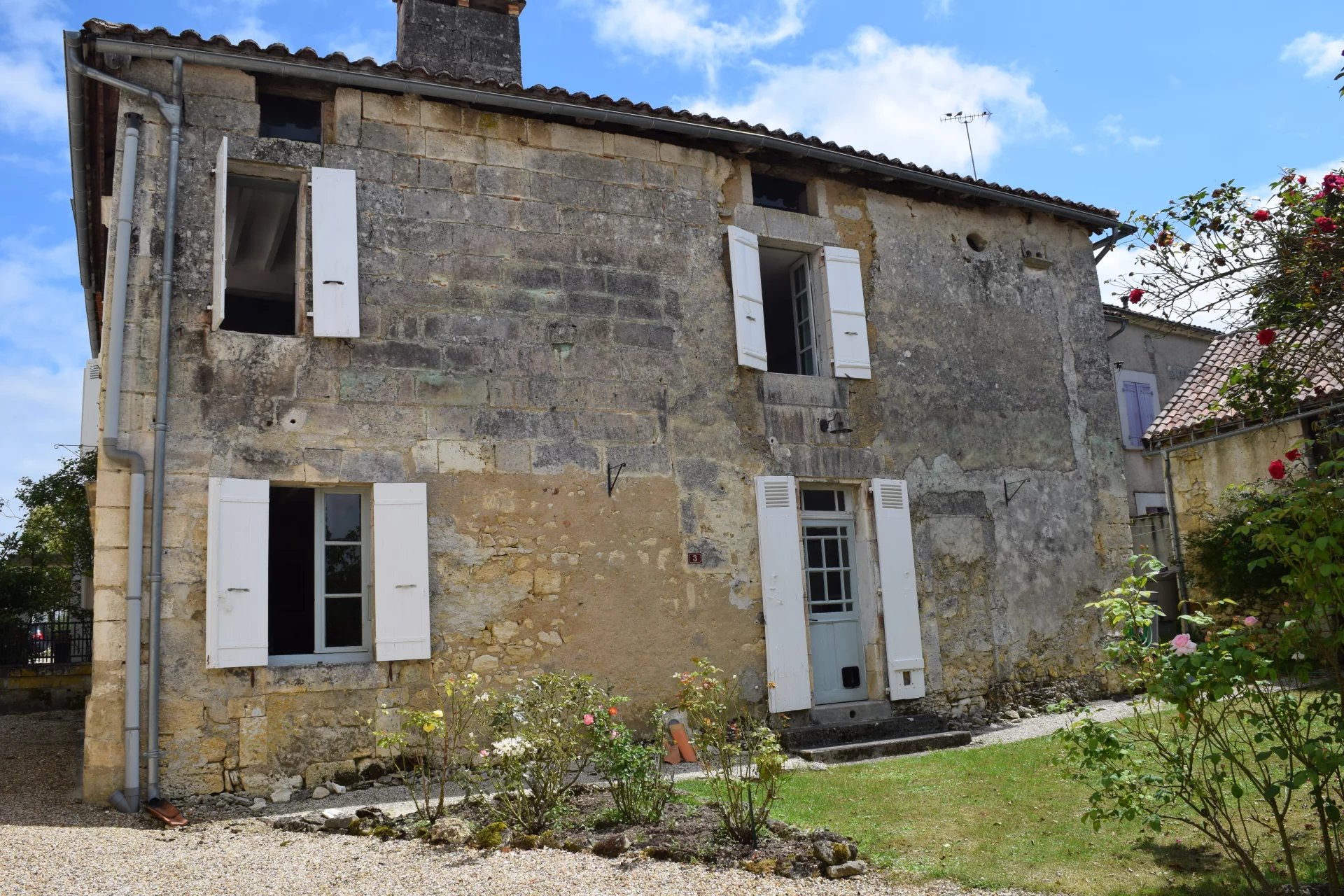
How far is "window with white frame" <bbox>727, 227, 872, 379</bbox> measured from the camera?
823 centimetres

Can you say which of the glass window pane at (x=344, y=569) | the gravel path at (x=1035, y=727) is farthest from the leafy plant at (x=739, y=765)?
the gravel path at (x=1035, y=727)

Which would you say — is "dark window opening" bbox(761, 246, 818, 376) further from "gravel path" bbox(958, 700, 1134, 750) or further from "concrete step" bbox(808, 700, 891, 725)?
"gravel path" bbox(958, 700, 1134, 750)

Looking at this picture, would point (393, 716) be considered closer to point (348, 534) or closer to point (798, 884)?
point (348, 534)

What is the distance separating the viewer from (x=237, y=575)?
6.30 metres

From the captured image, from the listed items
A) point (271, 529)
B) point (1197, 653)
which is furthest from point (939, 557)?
point (271, 529)

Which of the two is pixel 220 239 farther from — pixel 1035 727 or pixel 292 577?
pixel 1035 727

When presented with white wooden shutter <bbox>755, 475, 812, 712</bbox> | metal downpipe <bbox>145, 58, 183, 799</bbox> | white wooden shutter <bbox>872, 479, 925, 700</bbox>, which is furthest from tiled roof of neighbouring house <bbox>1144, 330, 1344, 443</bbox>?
metal downpipe <bbox>145, 58, 183, 799</bbox>

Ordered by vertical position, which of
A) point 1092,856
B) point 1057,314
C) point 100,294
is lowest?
point 1092,856

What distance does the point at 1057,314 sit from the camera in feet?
32.9

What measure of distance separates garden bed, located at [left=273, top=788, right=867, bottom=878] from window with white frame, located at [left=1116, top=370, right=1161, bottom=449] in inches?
491

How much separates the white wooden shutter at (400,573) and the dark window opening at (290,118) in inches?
101

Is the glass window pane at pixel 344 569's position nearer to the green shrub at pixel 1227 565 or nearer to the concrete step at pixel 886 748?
the concrete step at pixel 886 748

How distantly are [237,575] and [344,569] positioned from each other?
2.63 ft

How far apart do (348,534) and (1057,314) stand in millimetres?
6903
